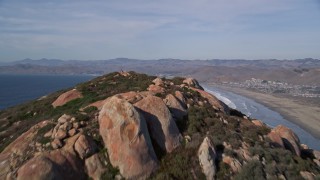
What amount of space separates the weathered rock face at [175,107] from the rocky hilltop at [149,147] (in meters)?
0.07

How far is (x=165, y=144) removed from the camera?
2208 centimetres

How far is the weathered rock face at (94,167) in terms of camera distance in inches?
767

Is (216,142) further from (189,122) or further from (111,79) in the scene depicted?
(111,79)

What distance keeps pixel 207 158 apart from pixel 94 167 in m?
6.09

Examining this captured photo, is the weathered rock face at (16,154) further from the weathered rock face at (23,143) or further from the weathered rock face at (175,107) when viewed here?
the weathered rock face at (175,107)

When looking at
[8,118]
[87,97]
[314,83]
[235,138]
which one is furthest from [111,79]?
[314,83]

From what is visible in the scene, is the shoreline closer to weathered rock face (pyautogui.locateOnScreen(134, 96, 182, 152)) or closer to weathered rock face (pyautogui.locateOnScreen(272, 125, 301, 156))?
weathered rock face (pyautogui.locateOnScreen(272, 125, 301, 156))

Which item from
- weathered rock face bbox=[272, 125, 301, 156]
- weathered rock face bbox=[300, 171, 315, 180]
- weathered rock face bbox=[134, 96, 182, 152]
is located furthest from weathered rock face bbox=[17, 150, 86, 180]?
weathered rock face bbox=[272, 125, 301, 156]

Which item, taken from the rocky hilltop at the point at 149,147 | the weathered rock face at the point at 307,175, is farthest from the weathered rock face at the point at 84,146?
the weathered rock face at the point at 307,175

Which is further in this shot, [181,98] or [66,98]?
[66,98]

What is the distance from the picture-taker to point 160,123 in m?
22.6

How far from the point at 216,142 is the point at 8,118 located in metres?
18.2

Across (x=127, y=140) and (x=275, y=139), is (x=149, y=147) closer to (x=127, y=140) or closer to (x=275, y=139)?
(x=127, y=140)

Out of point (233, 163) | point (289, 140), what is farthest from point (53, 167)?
point (289, 140)
